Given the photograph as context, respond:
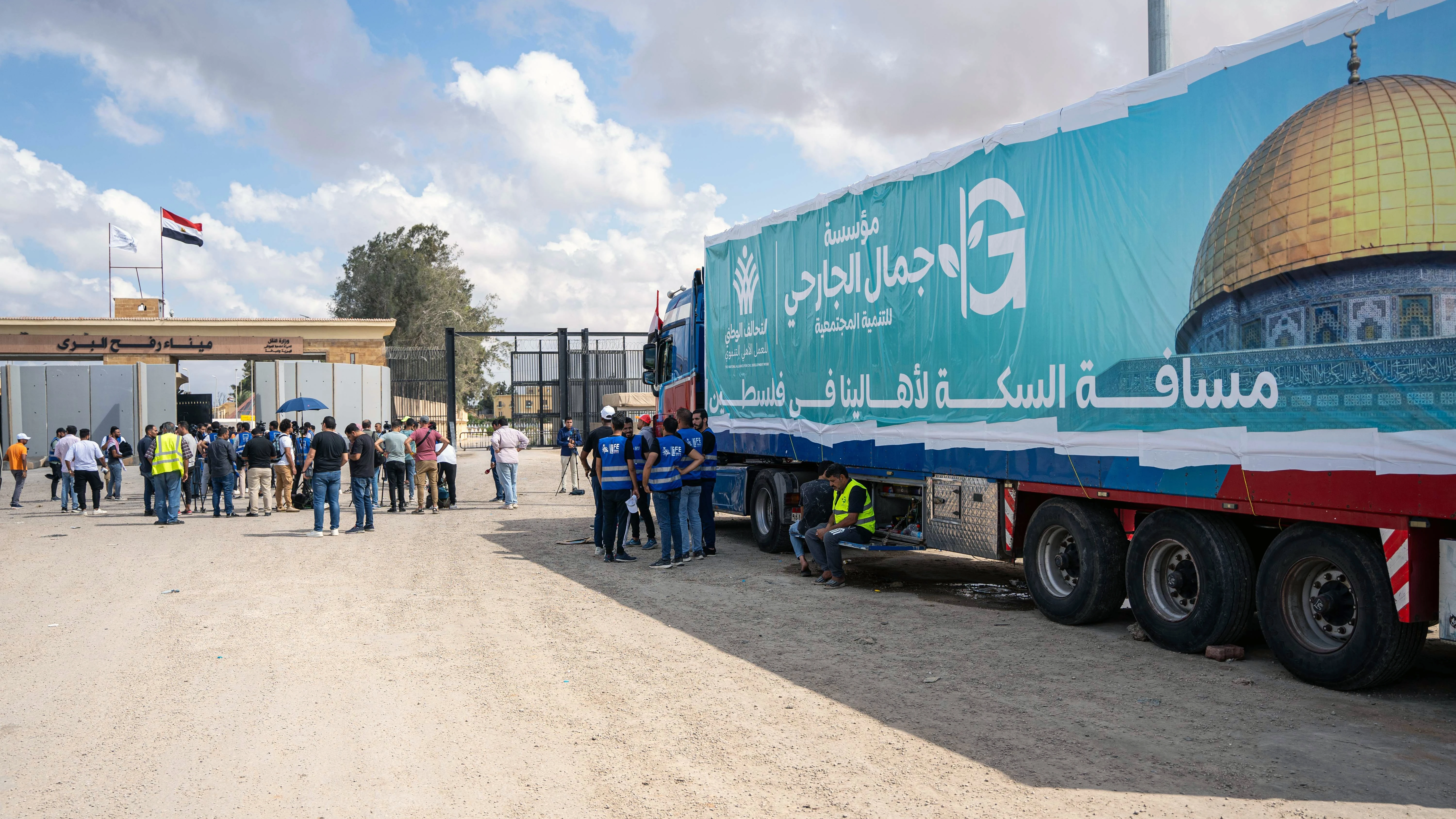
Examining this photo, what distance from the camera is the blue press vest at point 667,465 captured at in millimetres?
11031

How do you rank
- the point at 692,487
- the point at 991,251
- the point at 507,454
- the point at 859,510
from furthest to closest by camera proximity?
1. the point at 507,454
2. the point at 692,487
3. the point at 859,510
4. the point at 991,251

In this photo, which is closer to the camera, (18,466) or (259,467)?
(259,467)

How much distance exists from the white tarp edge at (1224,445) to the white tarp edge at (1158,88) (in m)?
2.22

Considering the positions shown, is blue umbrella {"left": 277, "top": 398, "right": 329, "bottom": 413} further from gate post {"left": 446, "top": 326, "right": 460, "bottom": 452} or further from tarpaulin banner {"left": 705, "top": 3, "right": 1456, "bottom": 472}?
tarpaulin banner {"left": 705, "top": 3, "right": 1456, "bottom": 472}

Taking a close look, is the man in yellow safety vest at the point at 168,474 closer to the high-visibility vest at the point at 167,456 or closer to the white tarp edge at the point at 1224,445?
the high-visibility vest at the point at 167,456

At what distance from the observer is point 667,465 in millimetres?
11039

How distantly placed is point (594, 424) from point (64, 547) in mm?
27119

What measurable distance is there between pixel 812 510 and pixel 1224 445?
15.9ft

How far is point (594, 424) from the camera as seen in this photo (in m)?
40.3

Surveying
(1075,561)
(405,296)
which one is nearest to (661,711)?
(1075,561)

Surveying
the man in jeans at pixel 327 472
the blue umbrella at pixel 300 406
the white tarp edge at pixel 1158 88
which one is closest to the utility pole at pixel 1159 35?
the white tarp edge at pixel 1158 88

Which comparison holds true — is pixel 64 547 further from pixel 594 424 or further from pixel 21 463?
pixel 594 424

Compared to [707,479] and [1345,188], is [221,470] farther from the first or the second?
[1345,188]

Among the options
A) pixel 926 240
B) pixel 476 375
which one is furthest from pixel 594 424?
pixel 926 240
